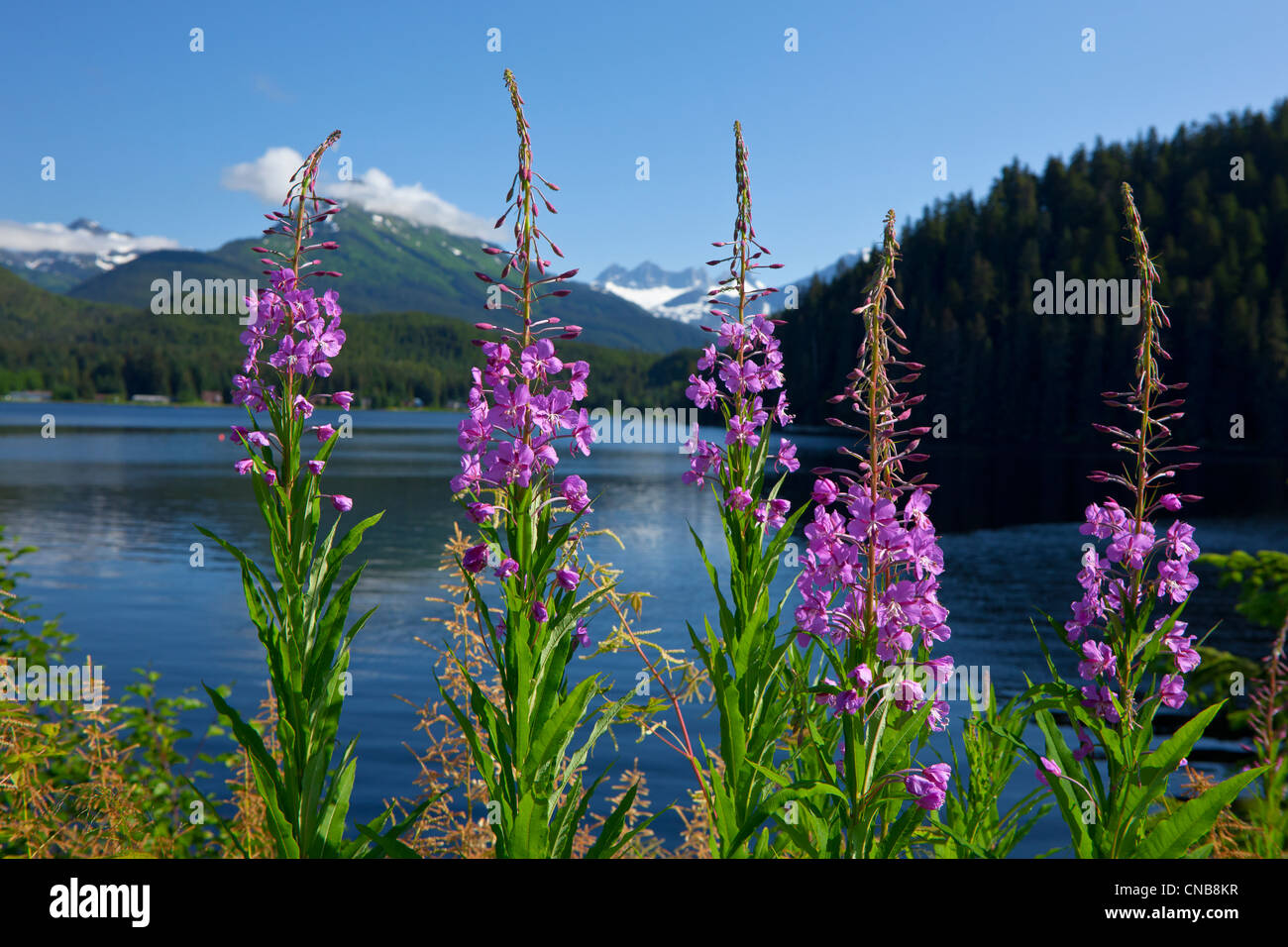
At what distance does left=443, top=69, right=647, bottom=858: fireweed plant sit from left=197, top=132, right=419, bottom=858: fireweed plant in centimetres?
56

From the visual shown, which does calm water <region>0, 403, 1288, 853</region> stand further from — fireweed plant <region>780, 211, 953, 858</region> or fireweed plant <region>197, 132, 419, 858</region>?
fireweed plant <region>780, 211, 953, 858</region>

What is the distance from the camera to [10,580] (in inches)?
260

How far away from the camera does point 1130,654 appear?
3611 mm

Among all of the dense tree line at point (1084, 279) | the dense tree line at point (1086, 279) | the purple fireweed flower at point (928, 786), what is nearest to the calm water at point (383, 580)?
the purple fireweed flower at point (928, 786)

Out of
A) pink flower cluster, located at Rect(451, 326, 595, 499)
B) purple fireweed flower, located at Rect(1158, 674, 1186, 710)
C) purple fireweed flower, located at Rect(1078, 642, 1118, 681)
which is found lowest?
purple fireweed flower, located at Rect(1158, 674, 1186, 710)

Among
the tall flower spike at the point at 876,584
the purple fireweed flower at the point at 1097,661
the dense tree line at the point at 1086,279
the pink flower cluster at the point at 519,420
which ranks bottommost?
the purple fireweed flower at the point at 1097,661

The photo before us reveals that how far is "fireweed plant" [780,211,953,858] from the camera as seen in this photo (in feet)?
9.63

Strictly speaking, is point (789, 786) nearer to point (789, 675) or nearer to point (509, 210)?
point (789, 675)

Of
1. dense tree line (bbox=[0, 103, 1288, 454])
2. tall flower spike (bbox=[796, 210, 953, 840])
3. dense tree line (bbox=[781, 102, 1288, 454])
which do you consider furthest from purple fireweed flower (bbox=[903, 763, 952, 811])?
dense tree line (bbox=[781, 102, 1288, 454])

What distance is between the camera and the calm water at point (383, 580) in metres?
19.1

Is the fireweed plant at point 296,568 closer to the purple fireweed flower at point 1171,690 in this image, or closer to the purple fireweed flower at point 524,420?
the purple fireweed flower at point 524,420

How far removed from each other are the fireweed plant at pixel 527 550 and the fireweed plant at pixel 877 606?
85cm

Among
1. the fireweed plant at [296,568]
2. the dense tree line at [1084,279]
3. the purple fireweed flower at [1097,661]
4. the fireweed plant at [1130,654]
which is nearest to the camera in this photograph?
the fireweed plant at [1130,654]
